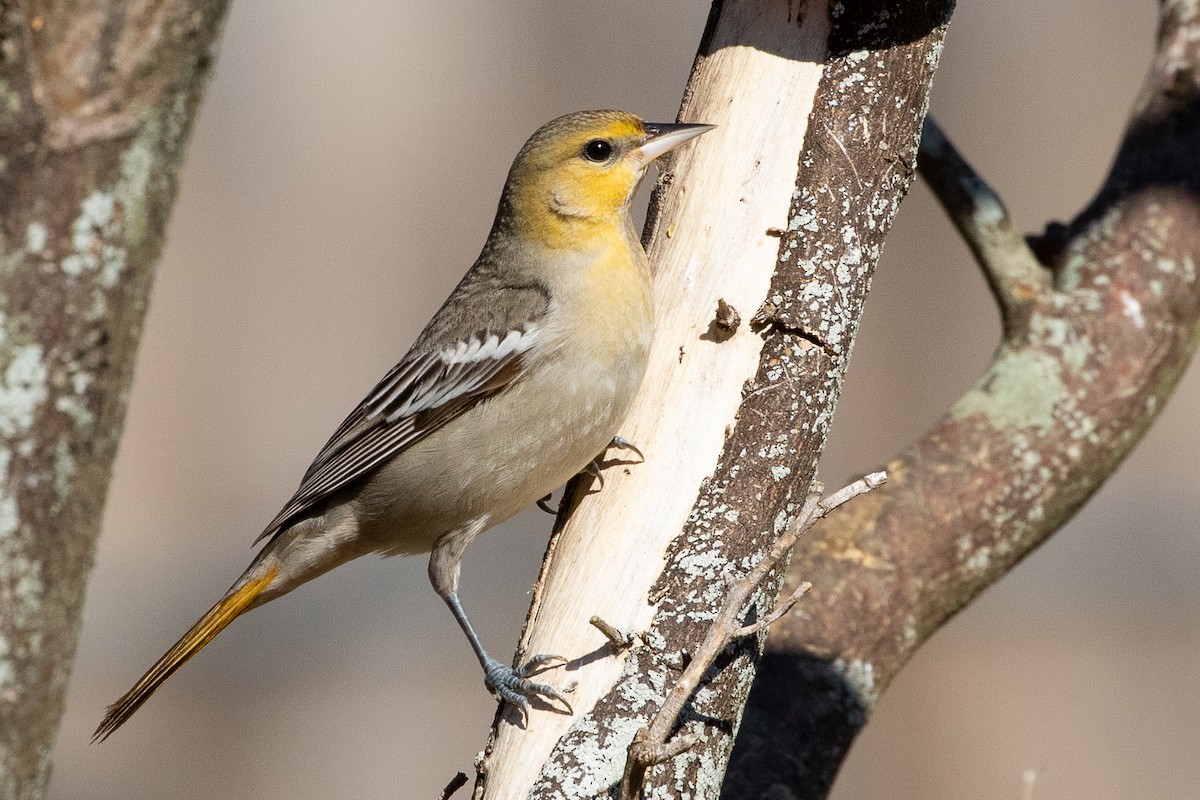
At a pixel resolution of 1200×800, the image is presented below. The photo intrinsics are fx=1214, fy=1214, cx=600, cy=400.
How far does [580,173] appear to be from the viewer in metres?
4.00

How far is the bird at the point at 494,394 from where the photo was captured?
12.2 feet

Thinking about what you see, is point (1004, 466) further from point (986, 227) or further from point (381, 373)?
point (381, 373)

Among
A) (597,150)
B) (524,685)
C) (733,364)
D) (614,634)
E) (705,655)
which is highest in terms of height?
(597,150)

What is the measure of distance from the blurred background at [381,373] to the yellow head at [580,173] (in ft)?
14.3

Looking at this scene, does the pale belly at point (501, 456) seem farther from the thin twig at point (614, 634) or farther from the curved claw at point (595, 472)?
the thin twig at point (614, 634)

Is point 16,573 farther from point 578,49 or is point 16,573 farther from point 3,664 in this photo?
point 578,49

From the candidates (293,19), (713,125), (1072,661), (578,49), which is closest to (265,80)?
(293,19)

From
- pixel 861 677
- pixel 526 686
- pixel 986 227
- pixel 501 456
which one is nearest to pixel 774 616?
pixel 526 686

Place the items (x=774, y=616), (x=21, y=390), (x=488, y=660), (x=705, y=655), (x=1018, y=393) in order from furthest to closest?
(x=1018, y=393)
(x=488, y=660)
(x=774, y=616)
(x=705, y=655)
(x=21, y=390)

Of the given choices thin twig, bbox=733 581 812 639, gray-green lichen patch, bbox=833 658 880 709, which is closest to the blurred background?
gray-green lichen patch, bbox=833 658 880 709

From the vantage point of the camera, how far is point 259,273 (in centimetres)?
859

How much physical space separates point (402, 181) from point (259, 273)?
3.95 feet

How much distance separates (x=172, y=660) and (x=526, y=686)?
1.43 m

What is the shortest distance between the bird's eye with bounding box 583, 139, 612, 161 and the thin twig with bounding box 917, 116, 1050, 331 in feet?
4.24
